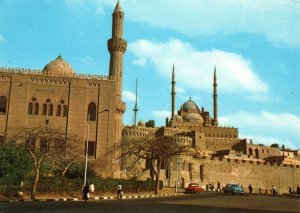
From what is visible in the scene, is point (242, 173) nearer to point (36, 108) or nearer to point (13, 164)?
point (36, 108)

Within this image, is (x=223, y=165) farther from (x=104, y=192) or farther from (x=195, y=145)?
(x=104, y=192)

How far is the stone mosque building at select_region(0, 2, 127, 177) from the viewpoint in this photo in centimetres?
4831

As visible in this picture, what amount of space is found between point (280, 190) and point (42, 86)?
129 feet

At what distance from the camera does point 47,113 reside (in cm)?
4953

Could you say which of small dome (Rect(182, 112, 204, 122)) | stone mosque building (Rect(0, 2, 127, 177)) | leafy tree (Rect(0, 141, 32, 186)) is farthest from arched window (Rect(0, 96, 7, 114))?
small dome (Rect(182, 112, 204, 122))

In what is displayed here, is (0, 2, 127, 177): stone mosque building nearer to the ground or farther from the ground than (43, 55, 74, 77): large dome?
nearer to the ground

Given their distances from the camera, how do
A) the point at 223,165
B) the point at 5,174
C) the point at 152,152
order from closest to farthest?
the point at 5,174
the point at 152,152
the point at 223,165

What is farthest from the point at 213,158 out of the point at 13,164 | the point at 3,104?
the point at 13,164

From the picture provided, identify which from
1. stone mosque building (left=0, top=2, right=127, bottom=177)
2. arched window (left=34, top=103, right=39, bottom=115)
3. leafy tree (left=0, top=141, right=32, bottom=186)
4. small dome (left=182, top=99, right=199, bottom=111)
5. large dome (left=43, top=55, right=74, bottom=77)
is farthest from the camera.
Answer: small dome (left=182, top=99, right=199, bottom=111)

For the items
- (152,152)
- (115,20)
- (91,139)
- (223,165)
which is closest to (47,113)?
(91,139)

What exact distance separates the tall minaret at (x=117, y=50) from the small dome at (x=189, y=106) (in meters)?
41.6

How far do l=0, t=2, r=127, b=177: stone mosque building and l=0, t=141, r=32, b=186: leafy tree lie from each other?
59.4 ft

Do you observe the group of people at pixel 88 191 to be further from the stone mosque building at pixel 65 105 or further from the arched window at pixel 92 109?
the arched window at pixel 92 109

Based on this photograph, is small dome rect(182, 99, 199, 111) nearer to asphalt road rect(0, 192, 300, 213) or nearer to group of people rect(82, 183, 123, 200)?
group of people rect(82, 183, 123, 200)
